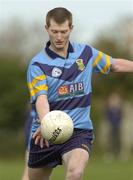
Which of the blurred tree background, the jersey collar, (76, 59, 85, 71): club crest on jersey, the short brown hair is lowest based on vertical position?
the blurred tree background

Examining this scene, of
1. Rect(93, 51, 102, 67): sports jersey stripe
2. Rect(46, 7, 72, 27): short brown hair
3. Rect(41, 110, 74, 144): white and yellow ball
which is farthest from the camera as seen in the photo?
Rect(93, 51, 102, 67): sports jersey stripe

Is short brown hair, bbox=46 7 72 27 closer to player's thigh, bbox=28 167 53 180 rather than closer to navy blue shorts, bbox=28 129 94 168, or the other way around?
navy blue shorts, bbox=28 129 94 168

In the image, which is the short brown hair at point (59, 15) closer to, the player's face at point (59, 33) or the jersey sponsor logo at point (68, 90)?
the player's face at point (59, 33)

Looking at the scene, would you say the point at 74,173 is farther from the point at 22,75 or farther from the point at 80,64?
the point at 22,75

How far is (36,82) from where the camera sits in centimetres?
855

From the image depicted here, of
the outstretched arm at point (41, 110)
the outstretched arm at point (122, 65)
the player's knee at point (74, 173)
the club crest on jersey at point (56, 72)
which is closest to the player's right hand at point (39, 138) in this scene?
the outstretched arm at point (41, 110)

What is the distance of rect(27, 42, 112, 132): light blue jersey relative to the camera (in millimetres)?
8547

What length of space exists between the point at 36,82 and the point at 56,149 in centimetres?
83

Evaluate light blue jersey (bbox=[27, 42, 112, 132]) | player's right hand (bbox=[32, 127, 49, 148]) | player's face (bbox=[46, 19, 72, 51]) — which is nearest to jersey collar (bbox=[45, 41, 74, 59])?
light blue jersey (bbox=[27, 42, 112, 132])

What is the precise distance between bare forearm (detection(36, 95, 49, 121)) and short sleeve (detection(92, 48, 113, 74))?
36.0 inches

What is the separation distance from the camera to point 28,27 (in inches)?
1961

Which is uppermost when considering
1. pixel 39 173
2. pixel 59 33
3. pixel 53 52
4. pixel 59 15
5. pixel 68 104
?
pixel 59 15

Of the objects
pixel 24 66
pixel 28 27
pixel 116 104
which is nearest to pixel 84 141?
pixel 116 104

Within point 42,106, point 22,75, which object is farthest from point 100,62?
point 22,75
